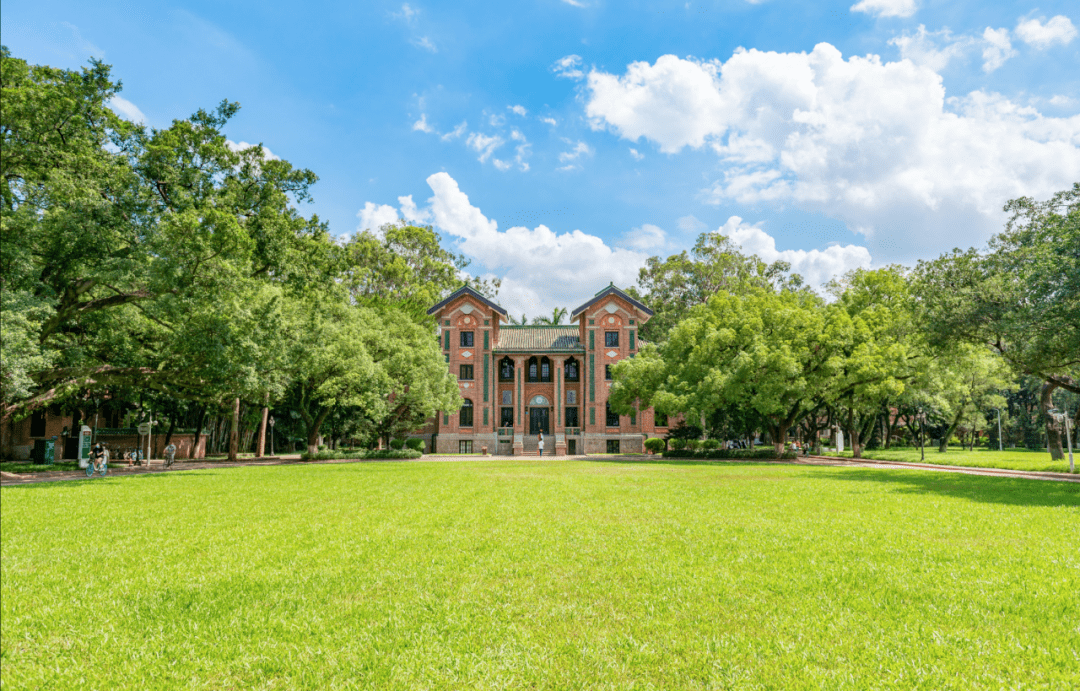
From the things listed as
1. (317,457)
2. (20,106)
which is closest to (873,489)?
(20,106)

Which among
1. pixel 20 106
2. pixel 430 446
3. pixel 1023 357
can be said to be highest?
pixel 20 106

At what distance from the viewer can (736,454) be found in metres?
34.1

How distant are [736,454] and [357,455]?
2145 cm

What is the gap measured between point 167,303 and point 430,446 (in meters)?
33.1

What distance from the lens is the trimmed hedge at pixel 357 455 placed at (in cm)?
3341

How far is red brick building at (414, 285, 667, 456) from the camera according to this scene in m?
47.4

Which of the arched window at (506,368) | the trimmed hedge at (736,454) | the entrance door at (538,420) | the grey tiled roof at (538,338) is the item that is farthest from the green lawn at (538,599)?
the arched window at (506,368)

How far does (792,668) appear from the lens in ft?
13.1

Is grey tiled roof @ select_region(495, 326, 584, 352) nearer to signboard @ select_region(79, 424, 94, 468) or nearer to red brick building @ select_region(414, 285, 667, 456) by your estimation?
red brick building @ select_region(414, 285, 667, 456)

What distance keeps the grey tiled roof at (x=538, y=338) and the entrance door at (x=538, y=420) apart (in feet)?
17.0

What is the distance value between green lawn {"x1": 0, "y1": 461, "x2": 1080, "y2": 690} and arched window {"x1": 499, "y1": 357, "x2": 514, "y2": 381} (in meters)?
39.3

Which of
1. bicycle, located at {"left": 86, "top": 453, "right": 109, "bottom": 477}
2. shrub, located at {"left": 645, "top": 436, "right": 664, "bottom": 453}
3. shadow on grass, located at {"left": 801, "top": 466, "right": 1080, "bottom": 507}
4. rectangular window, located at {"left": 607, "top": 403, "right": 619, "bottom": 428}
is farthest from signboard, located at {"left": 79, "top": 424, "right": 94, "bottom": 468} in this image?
rectangular window, located at {"left": 607, "top": 403, "right": 619, "bottom": 428}

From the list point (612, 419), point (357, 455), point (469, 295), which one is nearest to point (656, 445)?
point (612, 419)

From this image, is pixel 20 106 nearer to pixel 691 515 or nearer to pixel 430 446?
pixel 691 515
